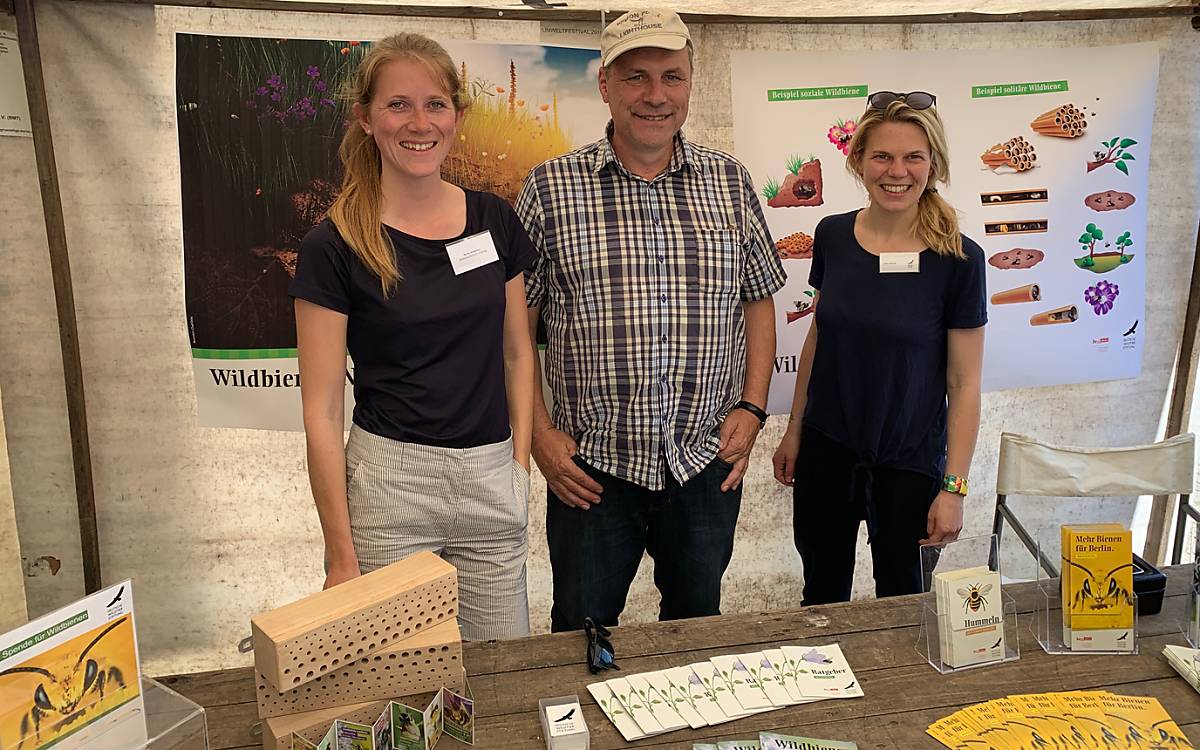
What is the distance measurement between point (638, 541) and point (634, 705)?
83 cm

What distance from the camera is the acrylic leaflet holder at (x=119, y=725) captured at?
1103 millimetres

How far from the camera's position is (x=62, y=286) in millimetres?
2656

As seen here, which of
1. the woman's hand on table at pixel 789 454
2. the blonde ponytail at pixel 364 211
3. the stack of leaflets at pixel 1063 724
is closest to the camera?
the stack of leaflets at pixel 1063 724

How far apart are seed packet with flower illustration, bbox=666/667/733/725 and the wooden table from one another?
0.02 metres

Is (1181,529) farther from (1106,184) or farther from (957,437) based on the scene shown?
(1106,184)

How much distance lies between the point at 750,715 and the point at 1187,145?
9.46 feet

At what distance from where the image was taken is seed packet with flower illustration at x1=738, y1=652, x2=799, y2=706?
1.50 meters

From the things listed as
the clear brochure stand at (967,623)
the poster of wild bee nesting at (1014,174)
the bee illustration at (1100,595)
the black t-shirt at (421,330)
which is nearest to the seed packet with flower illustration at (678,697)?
the clear brochure stand at (967,623)

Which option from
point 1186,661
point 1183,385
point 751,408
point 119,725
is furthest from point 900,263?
point 1183,385

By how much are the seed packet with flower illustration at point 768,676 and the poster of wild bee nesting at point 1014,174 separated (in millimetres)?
1606

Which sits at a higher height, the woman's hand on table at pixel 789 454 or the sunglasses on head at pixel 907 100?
the sunglasses on head at pixel 907 100

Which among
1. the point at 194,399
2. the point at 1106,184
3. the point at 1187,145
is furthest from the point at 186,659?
the point at 1187,145

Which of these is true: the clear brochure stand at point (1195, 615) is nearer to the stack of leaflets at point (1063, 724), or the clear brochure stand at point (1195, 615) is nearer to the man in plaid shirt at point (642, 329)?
the stack of leaflets at point (1063, 724)

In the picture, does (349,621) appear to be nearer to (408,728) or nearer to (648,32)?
(408,728)
